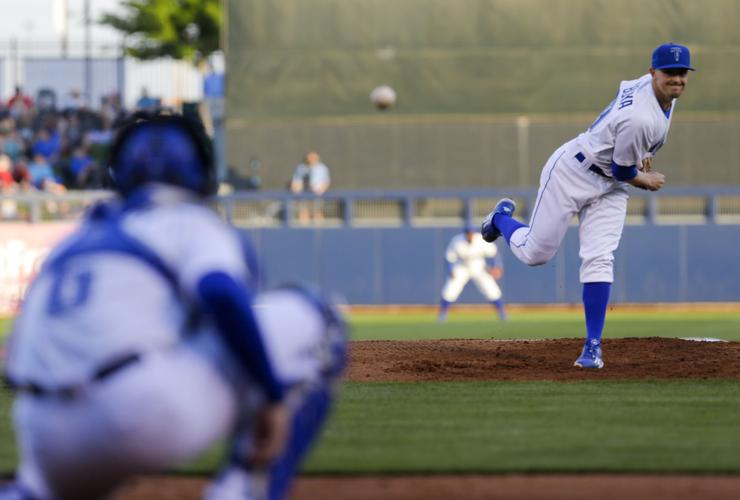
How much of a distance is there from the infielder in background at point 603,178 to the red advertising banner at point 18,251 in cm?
1295

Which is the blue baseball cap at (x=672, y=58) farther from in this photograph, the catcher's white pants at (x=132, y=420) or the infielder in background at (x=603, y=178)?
the catcher's white pants at (x=132, y=420)

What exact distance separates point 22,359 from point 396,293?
17661mm

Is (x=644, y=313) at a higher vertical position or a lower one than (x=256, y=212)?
lower

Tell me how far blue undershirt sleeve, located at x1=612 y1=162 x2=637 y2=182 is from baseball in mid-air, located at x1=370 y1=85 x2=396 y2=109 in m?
15.4

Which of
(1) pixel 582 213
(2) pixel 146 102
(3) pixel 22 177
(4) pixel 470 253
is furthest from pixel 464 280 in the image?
(1) pixel 582 213

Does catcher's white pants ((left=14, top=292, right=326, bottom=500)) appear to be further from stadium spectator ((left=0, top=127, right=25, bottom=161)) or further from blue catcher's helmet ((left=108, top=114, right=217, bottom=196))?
stadium spectator ((left=0, top=127, right=25, bottom=161))

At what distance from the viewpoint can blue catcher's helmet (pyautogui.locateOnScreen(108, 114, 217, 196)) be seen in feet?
11.3

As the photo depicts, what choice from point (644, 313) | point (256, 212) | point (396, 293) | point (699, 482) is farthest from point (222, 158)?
point (699, 482)

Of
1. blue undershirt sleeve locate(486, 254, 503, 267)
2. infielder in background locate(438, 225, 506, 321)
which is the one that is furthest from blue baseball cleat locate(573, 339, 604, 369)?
blue undershirt sleeve locate(486, 254, 503, 267)

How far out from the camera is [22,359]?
321cm

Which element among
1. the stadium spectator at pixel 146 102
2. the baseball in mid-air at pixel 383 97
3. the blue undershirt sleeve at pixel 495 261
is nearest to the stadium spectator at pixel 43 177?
the stadium spectator at pixel 146 102

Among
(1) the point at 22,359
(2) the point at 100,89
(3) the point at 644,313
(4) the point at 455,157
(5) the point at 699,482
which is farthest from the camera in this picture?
(2) the point at 100,89

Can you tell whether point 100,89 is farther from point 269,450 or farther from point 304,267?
point 269,450

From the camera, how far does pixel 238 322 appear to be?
312 centimetres
